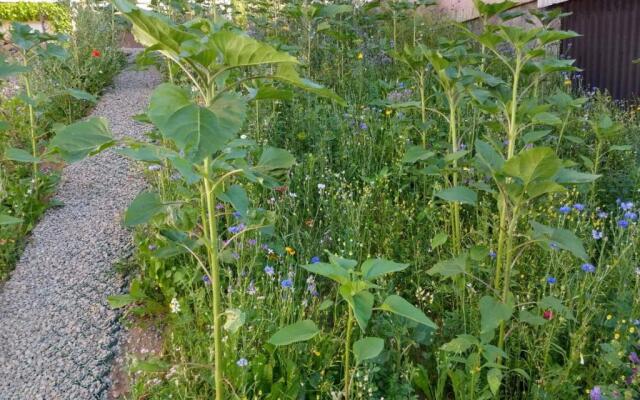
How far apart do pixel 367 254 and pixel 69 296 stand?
156 centimetres

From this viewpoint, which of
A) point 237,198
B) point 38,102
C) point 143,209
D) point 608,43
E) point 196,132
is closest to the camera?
point 196,132

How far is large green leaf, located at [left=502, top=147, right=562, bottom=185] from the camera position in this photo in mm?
1950

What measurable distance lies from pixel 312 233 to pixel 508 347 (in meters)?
1.38

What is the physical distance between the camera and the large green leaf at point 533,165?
6.40 feet

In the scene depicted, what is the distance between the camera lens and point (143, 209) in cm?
193

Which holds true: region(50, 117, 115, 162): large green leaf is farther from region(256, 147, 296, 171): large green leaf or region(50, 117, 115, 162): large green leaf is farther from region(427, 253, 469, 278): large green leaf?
region(427, 253, 469, 278): large green leaf

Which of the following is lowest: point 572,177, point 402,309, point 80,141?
point 402,309

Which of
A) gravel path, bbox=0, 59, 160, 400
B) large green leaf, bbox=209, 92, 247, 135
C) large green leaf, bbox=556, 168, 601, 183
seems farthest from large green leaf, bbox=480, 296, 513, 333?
gravel path, bbox=0, 59, 160, 400

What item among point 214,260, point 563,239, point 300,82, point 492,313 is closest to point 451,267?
point 492,313

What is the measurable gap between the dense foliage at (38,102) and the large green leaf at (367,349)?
5.54 feet

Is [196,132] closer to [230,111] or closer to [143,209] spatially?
[230,111]

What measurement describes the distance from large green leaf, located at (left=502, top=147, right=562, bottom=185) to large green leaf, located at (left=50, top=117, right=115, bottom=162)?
1268 mm

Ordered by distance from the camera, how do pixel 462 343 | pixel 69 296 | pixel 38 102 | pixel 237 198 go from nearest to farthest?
pixel 237 198 → pixel 462 343 → pixel 69 296 → pixel 38 102

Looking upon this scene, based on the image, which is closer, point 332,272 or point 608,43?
point 332,272
